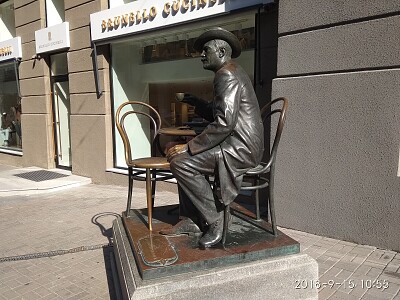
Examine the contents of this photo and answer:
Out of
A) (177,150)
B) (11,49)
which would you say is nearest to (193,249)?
(177,150)

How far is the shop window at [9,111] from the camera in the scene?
10.6 metres

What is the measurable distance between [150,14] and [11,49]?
5.61m

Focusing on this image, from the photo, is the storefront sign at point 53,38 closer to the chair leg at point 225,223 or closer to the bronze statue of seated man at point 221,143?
the bronze statue of seated man at point 221,143

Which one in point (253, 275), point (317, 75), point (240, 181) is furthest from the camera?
point (317, 75)

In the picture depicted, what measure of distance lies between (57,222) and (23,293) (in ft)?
6.77

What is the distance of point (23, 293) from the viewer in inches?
124

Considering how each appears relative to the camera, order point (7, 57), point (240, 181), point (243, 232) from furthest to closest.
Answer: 1. point (7, 57)
2. point (243, 232)
3. point (240, 181)

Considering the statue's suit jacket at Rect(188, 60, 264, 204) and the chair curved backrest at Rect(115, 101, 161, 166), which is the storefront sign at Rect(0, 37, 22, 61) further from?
the statue's suit jacket at Rect(188, 60, 264, 204)

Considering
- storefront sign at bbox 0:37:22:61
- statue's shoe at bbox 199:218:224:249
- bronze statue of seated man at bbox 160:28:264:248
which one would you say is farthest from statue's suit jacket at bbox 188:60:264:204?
storefront sign at bbox 0:37:22:61

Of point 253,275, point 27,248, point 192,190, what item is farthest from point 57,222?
point 253,275

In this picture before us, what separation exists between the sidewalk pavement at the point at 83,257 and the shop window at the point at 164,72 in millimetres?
1764

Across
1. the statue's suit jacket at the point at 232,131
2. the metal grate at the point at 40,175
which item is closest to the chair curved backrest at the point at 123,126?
the statue's suit jacket at the point at 232,131

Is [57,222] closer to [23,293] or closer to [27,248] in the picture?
[27,248]

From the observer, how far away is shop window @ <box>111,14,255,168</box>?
19.4 feet
